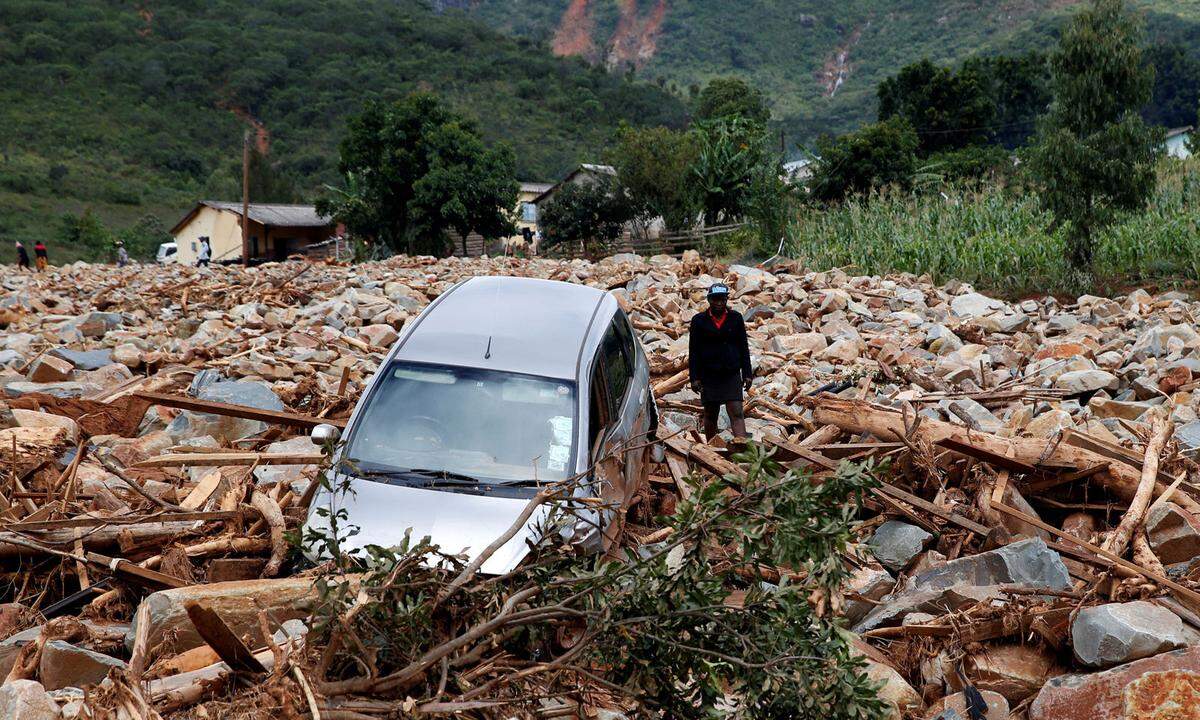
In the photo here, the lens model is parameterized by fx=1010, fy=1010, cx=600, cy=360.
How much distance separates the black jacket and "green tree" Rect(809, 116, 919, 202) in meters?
31.9

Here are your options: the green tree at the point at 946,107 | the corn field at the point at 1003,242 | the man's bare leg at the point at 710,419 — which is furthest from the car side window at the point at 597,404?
the green tree at the point at 946,107

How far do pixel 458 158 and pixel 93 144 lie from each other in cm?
4481

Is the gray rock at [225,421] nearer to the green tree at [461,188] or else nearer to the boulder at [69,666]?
the boulder at [69,666]

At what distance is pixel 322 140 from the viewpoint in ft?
276

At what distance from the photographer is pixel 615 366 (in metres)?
6.95

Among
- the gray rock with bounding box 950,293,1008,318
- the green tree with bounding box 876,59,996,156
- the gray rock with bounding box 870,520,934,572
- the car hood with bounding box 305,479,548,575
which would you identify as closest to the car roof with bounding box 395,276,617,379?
the car hood with bounding box 305,479,548,575

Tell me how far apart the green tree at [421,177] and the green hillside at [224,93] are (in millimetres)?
25806

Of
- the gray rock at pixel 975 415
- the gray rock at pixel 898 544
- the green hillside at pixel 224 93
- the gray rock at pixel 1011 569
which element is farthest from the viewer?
the green hillside at pixel 224 93

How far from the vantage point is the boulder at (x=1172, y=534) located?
588 cm

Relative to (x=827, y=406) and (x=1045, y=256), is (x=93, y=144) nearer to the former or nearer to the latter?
(x=1045, y=256)

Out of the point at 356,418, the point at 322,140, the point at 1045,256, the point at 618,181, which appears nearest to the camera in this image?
the point at 356,418

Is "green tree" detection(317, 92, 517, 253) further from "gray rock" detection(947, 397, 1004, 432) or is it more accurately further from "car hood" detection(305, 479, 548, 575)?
"car hood" detection(305, 479, 548, 575)

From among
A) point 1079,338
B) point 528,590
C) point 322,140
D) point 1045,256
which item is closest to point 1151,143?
point 1045,256

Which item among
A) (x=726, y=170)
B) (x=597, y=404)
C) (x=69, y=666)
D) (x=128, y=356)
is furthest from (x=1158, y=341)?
(x=726, y=170)
